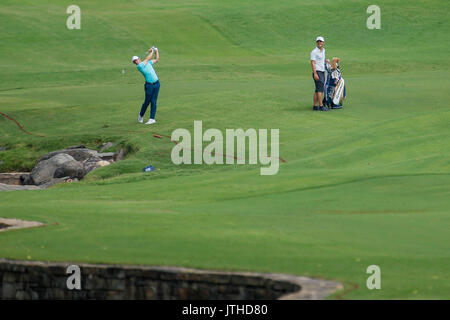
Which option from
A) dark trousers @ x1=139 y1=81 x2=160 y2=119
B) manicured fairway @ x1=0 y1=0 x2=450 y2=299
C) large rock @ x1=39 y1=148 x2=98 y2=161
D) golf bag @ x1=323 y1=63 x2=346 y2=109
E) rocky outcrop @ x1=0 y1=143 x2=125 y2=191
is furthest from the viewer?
golf bag @ x1=323 y1=63 x2=346 y2=109

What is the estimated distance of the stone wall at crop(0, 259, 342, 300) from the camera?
10.0 meters

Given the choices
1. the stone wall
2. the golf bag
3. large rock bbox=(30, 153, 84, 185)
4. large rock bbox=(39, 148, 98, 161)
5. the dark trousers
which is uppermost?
the golf bag

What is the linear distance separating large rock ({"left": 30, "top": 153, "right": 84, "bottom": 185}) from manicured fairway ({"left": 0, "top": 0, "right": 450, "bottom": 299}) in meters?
1.74

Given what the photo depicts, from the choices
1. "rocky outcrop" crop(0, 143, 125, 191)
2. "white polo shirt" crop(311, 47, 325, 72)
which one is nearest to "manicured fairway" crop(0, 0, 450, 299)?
"rocky outcrop" crop(0, 143, 125, 191)

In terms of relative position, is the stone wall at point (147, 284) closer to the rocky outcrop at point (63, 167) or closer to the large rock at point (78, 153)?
the rocky outcrop at point (63, 167)

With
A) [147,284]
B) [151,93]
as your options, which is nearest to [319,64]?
[151,93]

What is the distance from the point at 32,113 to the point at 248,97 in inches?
316

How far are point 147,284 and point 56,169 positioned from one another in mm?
14266

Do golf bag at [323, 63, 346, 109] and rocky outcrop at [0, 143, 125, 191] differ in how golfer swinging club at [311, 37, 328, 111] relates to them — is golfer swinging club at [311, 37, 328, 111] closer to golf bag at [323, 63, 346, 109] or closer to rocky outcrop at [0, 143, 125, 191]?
golf bag at [323, 63, 346, 109]

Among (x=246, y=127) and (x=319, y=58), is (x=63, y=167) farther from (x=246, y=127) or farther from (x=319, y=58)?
(x=319, y=58)

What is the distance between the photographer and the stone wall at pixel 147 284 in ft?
32.9

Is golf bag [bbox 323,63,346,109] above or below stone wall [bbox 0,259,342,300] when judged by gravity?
above
